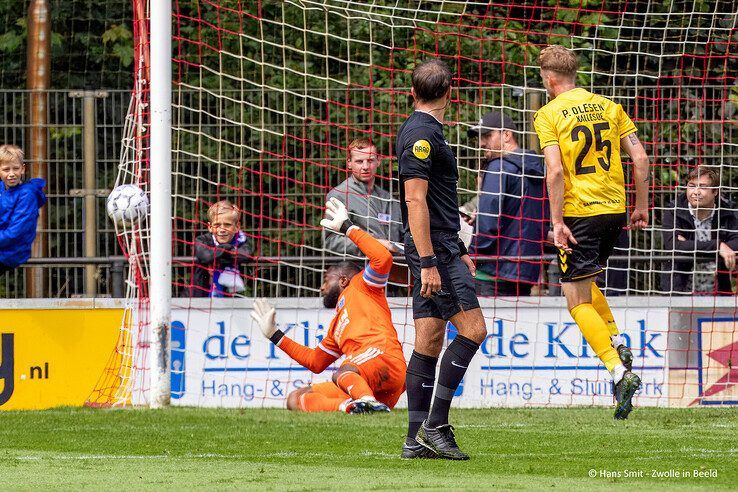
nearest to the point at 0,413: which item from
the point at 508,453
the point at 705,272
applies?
the point at 508,453

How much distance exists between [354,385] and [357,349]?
31 cm

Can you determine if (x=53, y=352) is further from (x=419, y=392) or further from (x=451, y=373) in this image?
(x=451, y=373)

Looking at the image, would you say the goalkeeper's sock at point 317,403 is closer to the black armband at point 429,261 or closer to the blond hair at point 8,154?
the blond hair at point 8,154

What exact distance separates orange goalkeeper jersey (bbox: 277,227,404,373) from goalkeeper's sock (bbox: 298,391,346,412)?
22 centimetres

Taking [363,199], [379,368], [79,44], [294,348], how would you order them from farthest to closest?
[79,44] → [363,199] → [294,348] → [379,368]

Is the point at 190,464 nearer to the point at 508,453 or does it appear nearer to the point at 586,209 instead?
the point at 508,453

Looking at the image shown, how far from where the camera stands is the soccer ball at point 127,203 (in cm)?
1052

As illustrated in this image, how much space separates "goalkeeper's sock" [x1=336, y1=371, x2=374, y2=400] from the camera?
9.49m

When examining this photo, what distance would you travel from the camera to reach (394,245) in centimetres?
1101

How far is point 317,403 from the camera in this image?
9977 millimetres

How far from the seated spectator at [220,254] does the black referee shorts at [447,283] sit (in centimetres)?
489

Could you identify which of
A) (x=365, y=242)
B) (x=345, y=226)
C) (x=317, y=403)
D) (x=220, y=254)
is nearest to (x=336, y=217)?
(x=345, y=226)

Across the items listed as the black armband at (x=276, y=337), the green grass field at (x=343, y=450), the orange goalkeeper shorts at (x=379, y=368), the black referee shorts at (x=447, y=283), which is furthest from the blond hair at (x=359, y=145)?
the black referee shorts at (x=447, y=283)

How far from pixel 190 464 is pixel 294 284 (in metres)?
5.42
